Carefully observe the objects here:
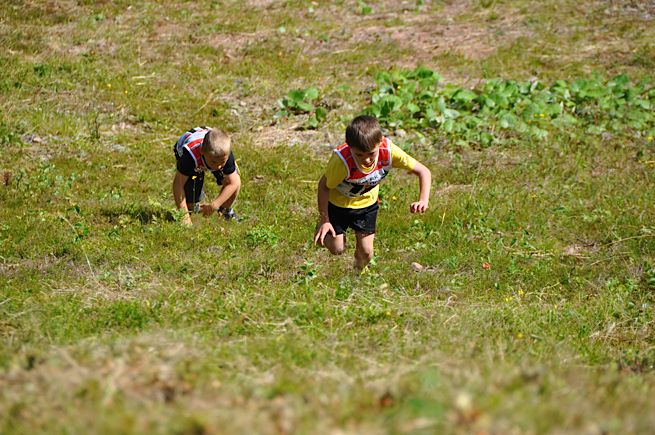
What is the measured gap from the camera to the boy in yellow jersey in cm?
628

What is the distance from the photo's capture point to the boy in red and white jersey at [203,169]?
761 cm

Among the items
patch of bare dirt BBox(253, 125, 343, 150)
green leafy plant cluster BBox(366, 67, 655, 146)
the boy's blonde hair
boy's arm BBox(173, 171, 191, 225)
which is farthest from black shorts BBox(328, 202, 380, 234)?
green leafy plant cluster BBox(366, 67, 655, 146)

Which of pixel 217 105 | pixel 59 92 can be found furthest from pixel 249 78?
pixel 59 92

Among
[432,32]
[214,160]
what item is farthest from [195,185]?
[432,32]

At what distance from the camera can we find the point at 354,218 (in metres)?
7.19

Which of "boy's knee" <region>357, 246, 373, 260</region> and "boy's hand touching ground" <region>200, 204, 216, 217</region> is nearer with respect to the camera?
"boy's knee" <region>357, 246, 373, 260</region>

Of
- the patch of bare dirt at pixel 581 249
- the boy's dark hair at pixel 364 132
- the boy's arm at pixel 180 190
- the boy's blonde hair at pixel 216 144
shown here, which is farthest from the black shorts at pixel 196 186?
the patch of bare dirt at pixel 581 249

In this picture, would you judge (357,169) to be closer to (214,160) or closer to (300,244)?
(300,244)

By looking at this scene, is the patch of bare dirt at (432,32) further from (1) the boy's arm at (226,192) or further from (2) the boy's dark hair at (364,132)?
(2) the boy's dark hair at (364,132)

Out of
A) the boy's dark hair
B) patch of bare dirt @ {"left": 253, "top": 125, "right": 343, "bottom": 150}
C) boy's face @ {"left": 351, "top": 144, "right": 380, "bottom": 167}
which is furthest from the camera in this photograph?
patch of bare dirt @ {"left": 253, "top": 125, "right": 343, "bottom": 150}

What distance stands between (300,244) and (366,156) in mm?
1615

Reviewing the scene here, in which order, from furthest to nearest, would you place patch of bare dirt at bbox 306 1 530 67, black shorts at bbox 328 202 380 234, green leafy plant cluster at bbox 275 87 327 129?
1. patch of bare dirt at bbox 306 1 530 67
2. green leafy plant cluster at bbox 275 87 327 129
3. black shorts at bbox 328 202 380 234

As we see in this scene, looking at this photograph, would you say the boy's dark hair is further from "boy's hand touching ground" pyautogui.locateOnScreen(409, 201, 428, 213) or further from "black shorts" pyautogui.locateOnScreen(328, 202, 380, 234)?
"black shorts" pyautogui.locateOnScreen(328, 202, 380, 234)

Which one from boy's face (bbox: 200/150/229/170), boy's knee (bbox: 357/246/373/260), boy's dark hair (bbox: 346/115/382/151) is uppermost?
boy's dark hair (bbox: 346/115/382/151)
